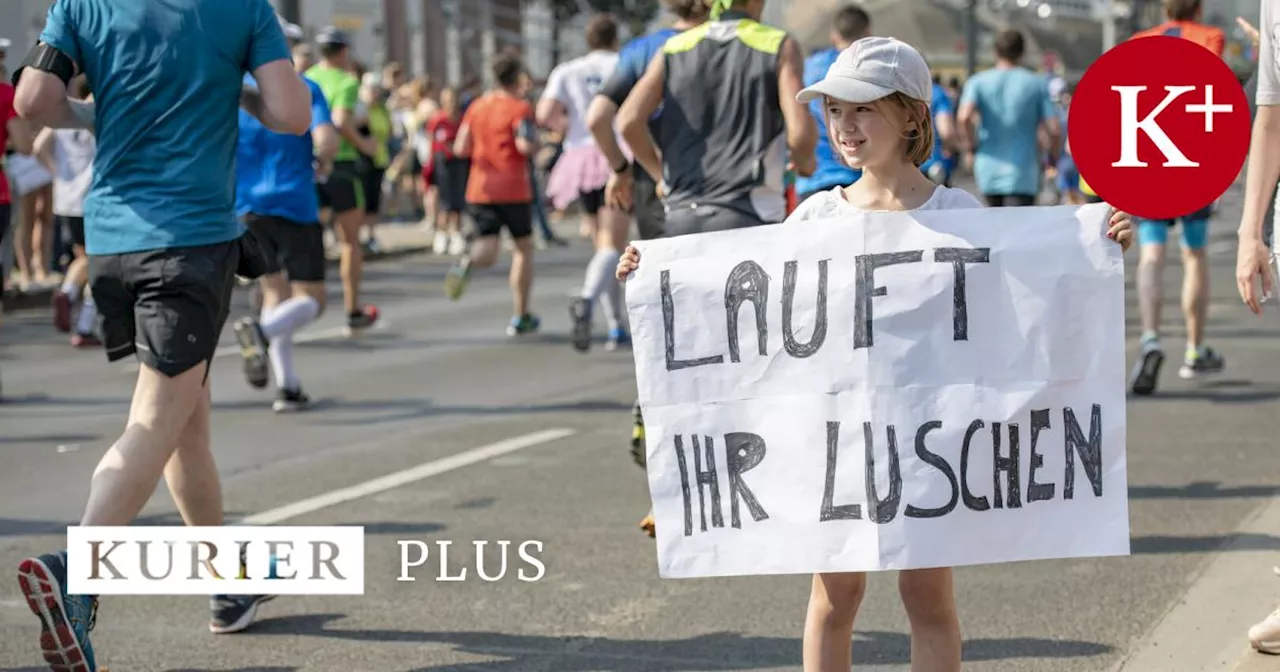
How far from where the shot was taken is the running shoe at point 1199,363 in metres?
10.1

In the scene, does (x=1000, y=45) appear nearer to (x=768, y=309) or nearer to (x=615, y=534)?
(x=615, y=534)

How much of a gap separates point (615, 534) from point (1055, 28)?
52831 mm

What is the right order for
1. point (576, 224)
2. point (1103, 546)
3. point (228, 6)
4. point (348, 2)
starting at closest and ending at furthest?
1. point (1103, 546)
2. point (228, 6)
3. point (576, 224)
4. point (348, 2)

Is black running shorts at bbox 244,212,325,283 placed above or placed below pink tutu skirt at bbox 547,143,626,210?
above

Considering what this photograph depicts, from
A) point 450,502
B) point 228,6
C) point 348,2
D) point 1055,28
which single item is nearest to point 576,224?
point 348,2

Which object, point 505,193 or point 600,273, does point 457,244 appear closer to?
point 505,193

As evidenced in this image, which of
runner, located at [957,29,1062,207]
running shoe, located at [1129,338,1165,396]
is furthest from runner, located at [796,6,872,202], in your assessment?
runner, located at [957,29,1062,207]

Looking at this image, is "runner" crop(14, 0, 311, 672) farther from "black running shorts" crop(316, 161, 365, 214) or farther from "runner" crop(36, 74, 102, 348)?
"runner" crop(36, 74, 102, 348)

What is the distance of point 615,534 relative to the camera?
659 cm

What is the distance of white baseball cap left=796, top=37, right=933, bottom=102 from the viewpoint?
3820 mm

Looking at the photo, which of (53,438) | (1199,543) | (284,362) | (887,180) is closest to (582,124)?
(284,362)

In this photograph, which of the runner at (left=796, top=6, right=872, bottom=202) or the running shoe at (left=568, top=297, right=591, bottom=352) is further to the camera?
the running shoe at (left=568, top=297, right=591, bottom=352)

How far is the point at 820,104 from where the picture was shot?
802 cm

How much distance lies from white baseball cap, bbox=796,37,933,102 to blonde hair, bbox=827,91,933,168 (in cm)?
2
